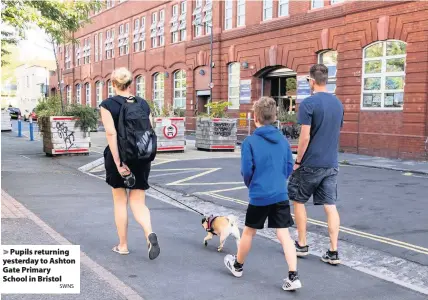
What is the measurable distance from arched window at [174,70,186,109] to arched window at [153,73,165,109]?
175 centimetres

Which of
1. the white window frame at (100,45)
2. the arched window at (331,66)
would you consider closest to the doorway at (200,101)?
the arched window at (331,66)

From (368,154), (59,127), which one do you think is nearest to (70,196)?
(59,127)

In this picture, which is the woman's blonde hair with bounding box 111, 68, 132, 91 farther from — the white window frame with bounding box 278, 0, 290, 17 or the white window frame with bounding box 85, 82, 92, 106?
the white window frame with bounding box 85, 82, 92, 106

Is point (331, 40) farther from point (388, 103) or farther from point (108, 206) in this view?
point (108, 206)

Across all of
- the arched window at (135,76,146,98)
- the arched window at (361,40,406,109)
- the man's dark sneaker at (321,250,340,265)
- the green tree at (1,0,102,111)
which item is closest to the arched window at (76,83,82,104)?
the arched window at (135,76,146,98)

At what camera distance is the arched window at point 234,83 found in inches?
1075

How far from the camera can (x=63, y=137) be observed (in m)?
15.0

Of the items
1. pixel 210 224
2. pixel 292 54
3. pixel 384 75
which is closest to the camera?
pixel 210 224

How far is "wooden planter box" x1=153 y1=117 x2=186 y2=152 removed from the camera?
682 inches

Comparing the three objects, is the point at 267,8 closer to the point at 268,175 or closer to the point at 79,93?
the point at 268,175

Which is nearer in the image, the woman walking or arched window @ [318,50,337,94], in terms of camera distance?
the woman walking

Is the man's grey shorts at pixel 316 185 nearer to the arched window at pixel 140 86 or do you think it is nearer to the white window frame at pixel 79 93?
the arched window at pixel 140 86

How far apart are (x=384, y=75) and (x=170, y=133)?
8.21 m

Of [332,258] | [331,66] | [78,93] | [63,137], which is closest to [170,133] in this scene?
[63,137]
